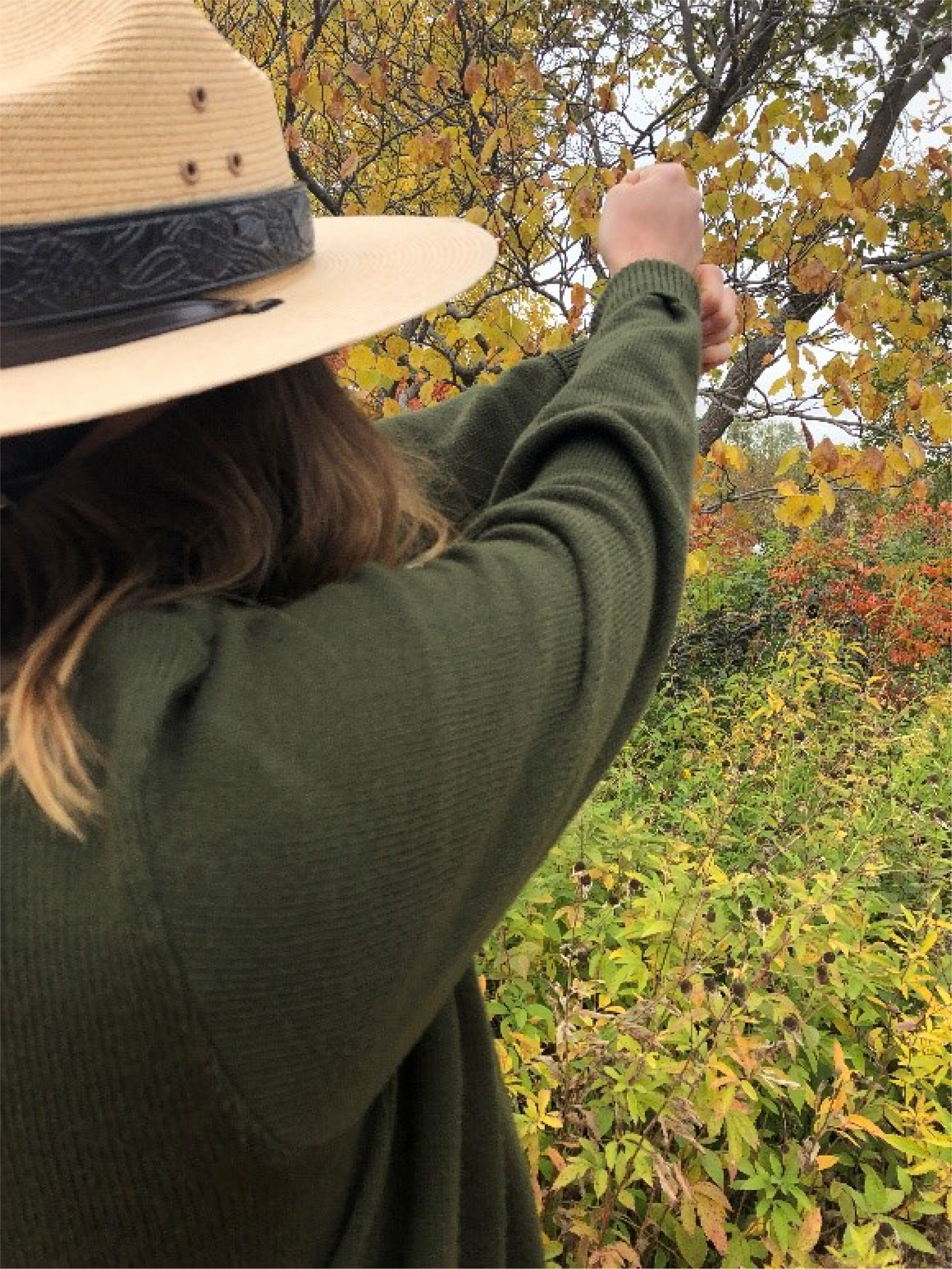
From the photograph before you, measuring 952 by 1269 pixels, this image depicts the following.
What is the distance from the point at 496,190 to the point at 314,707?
326 centimetres

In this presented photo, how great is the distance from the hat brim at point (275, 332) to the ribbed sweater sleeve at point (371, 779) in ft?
0.50

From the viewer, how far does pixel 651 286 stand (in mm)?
1006

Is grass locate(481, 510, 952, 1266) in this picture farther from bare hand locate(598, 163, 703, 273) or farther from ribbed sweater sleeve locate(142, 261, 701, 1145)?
bare hand locate(598, 163, 703, 273)

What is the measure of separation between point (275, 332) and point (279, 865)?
1.30 ft

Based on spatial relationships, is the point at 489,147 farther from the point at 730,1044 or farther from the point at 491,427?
the point at 730,1044

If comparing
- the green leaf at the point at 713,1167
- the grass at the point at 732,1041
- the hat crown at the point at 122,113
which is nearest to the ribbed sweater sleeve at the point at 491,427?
the hat crown at the point at 122,113

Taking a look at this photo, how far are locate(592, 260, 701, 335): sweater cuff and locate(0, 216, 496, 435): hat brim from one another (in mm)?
138

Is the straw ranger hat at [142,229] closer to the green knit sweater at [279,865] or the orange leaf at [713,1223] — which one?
the green knit sweater at [279,865]

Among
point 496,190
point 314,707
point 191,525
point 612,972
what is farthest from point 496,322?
point 314,707

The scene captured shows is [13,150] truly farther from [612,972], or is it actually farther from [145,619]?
[612,972]

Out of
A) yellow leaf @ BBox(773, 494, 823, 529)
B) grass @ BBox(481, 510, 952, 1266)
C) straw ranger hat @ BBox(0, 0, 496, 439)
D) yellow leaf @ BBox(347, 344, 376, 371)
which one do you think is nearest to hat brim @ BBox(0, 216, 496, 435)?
straw ranger hat @ BBox(0, 0, 496, 439)

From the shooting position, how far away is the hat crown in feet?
2.23

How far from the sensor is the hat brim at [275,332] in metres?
0.63

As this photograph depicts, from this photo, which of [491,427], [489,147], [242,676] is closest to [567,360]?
[491,427]
